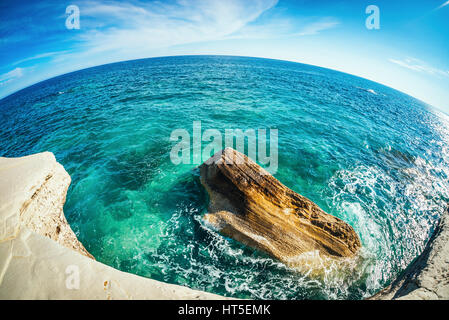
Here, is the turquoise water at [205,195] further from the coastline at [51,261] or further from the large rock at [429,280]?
the coastline at [51,261]

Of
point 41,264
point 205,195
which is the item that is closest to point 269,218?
point 205,195

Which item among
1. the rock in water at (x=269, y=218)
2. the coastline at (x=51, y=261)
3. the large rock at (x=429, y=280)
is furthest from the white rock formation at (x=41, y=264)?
the large rock at (x=429, y=280)

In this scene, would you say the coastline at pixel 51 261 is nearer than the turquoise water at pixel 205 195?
Yes

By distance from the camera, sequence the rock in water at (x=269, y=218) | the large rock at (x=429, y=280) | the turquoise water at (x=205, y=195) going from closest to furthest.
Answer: the large rock at (x=429, y=280) < the turquoise water at (x=205, y=195) < the rock in water at (x=269, y=218)

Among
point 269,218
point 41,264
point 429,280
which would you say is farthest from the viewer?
point 269,218

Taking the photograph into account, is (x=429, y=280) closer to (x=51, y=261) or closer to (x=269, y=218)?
(x=269, y=218)
